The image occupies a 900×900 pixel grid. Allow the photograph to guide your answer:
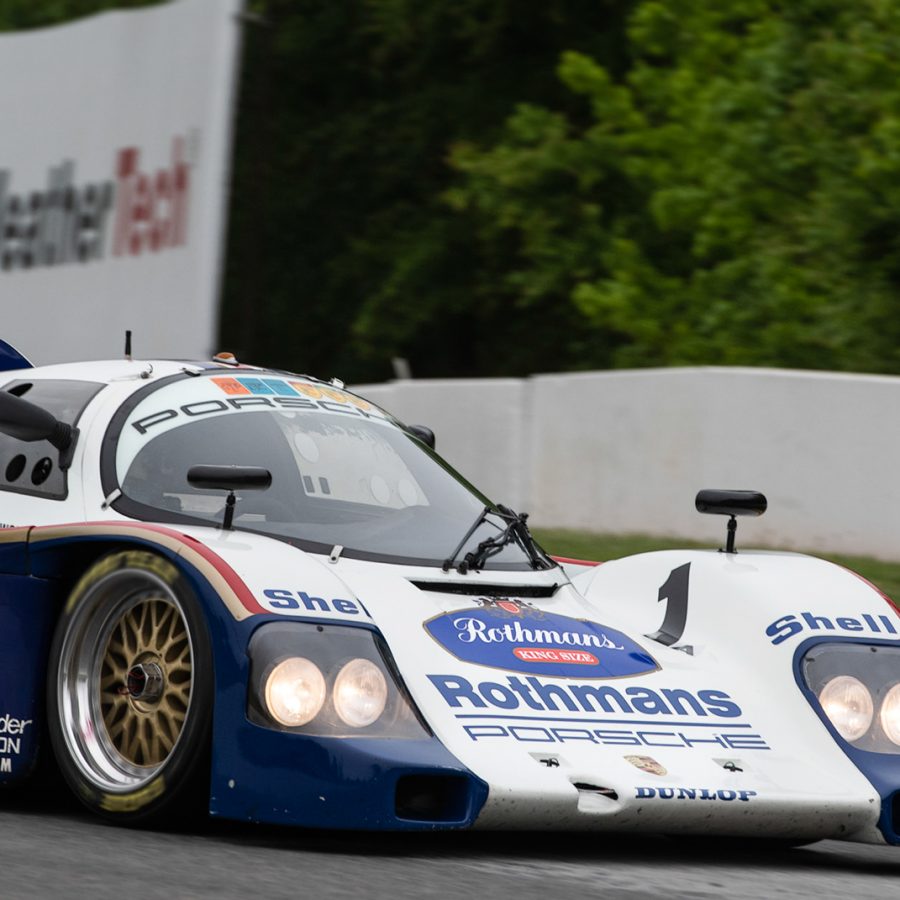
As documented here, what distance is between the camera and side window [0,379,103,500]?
225 inches

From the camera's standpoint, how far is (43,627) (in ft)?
17.2

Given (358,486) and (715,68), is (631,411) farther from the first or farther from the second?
(715,68)

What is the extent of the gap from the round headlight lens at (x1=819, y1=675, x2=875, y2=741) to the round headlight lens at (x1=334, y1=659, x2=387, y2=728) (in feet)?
4.30

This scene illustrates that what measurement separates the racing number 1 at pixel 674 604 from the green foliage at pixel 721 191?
37.7 ft

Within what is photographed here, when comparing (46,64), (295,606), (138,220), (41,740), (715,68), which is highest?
(715,68)

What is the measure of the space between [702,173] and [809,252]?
333 cm

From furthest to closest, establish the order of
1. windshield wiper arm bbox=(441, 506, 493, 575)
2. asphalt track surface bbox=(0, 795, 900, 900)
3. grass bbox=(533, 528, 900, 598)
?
grass bbox=(533, 528, 900, 598)
windshield wiper arm bbox=(441, 506, 493, 575)
asphalt track surface bbox=(0, 795, 900, 900)

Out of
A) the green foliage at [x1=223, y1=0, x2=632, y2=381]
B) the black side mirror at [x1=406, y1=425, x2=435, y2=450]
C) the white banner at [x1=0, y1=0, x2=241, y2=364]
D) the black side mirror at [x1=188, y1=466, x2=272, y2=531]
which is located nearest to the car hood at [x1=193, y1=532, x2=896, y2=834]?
the black side mirror at [x1=188, y1=466, x2=272, y2=531]

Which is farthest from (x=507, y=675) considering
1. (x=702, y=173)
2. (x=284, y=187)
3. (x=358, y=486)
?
(x=284, y=187)

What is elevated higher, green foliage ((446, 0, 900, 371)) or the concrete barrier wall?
green foliage ((446, 0, 900, 371))

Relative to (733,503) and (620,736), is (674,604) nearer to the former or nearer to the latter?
(733,503)

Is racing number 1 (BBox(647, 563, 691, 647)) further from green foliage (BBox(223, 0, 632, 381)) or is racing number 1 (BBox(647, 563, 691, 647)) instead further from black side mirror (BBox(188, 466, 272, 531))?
green foliage (BBox(223, 0, 632, 381))

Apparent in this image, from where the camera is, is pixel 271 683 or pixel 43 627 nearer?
pixel 271 683

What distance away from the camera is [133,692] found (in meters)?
4.96
